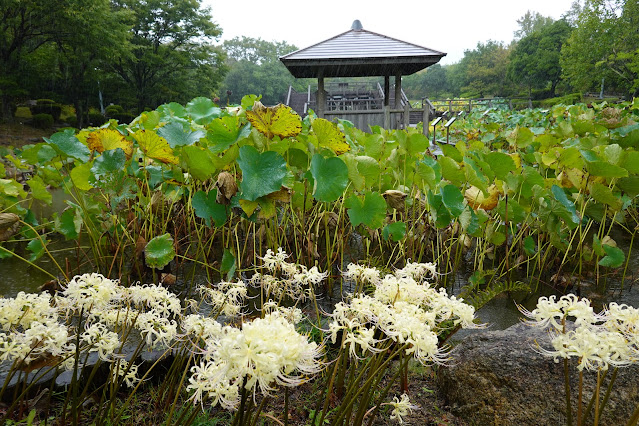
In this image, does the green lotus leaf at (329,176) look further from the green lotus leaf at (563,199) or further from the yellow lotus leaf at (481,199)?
the green lotus leaf at (563,199)

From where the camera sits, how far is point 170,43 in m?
22.5

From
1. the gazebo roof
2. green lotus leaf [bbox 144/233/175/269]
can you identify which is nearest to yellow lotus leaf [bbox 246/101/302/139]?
green lotus leaf [bbox 144/233/175/269]

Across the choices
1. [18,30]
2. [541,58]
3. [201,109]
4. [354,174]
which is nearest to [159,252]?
[354,174]

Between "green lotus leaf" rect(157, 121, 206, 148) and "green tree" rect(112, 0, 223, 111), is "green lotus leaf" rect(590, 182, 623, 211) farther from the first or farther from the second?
"green tree" rect(112, 0, 223, 111)

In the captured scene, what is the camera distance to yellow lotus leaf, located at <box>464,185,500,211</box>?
6.74 feet

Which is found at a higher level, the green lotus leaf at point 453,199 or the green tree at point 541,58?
the green tree at point 541,58

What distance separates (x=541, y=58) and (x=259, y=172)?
1548 inches

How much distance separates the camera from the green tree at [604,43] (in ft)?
70.8

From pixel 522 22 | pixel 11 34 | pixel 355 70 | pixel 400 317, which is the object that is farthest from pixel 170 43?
pixel 522 22

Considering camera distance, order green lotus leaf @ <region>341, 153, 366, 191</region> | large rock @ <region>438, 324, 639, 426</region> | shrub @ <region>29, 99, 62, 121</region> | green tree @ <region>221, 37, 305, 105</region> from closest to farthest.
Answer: large rock @ <region>438, 324, 639, 426</region> < green lotus leaf @ <region>341, 153, 366, 191</region> < shrub @ <region>29, 99, 62, 121</region> < green tree @ <region>221, 37, 305, 105</region>

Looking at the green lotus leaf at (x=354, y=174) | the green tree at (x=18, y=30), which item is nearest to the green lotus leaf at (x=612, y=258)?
the green lotus leaf at (x=354, y=174)

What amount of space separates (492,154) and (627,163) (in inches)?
26.6

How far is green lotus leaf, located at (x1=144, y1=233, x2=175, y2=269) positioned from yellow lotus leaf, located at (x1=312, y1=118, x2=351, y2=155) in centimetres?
91

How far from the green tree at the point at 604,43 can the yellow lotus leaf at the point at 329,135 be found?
2473 centimetres
